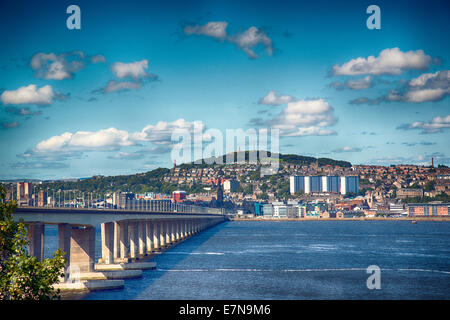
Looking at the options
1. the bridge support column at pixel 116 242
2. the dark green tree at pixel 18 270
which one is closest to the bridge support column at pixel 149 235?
the bridge support column at pixel 116 242

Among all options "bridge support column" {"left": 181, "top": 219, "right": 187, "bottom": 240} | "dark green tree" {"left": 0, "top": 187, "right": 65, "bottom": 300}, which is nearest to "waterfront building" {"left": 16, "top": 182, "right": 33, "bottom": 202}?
"dark green tree" {"left": 0, "top": 187, "right": 65, "bottom": 300}

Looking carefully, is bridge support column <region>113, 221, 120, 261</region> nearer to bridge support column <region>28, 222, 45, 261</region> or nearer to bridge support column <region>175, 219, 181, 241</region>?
bridge support column <region>28, 222, 45, 261</region>

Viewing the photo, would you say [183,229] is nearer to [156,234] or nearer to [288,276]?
[156,234]

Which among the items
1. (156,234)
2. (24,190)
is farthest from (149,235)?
(24,190)

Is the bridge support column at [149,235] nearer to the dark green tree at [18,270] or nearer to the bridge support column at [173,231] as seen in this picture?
the bridge support column at [173,231]
